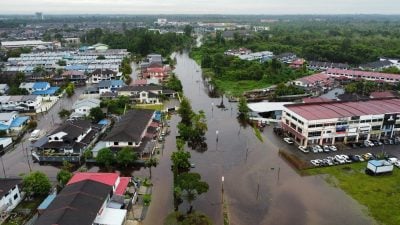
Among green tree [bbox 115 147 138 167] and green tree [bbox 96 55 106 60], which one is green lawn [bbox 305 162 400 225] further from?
green tree [bbox 96 55 106 60]

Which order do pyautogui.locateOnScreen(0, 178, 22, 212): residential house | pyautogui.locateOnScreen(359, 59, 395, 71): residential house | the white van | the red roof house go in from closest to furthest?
pyautogui.locateOnScreen(0, 178, 22, 212): residential house < the red roof house < the white van < pyautogui.locateOnScreen(359, 59, 395, 71): residential house

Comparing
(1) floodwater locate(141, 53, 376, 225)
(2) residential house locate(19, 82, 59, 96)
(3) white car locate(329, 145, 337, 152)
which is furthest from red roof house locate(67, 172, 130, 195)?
(2) residential house locate(19, 82, 59, 96)

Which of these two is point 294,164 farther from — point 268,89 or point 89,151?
point 268,89

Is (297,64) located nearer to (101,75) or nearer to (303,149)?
(101,75)

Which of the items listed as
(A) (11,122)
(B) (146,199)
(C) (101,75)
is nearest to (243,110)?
(B) (146,199)

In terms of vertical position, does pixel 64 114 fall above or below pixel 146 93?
below

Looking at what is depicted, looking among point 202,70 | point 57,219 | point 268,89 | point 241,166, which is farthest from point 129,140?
point 202,70
